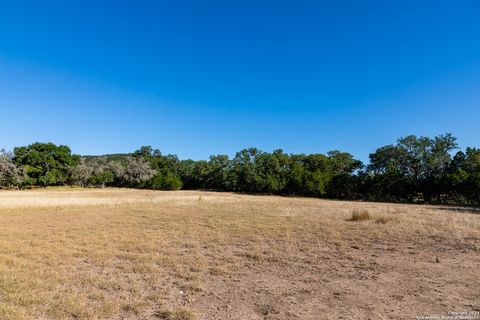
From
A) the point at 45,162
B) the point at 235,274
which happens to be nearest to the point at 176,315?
the point at 235,274

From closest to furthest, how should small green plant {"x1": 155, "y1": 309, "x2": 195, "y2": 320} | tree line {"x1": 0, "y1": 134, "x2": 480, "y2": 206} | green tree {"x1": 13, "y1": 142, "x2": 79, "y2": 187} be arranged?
1. small green plant {"x1": 155, "y1": 309, "x2": 195, "y2": 320}
2. tree line {"x1": 0, "y1": 134, "x2": 480, "y2": 206}
3. green tree {"x1": 13, "y1": 142, "x2": 79, "y2": 187}

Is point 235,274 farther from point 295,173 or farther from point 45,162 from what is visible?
point 45,162

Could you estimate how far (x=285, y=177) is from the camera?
A: 209ft

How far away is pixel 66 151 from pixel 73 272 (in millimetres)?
76730

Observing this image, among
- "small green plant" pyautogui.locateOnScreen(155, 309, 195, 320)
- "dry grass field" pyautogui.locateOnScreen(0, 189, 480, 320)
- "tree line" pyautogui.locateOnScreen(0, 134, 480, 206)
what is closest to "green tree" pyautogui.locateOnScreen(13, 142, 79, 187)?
"tree line" pyautogui.locateOnScreen(0, 134, 480, 206)

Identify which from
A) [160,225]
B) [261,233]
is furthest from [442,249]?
[160,225]

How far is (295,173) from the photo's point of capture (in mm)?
59406

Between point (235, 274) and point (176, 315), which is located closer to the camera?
point (176, 315)

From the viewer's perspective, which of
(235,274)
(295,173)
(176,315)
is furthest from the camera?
(295,173)

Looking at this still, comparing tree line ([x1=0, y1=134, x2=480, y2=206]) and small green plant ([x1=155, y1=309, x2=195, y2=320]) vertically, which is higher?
tree line ([x1=0, y1=134, x2=480, y2=206])

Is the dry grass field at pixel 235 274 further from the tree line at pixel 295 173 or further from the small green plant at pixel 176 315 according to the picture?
the tree line at pixel 295 173

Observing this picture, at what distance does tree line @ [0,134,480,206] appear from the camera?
4484 centimetres

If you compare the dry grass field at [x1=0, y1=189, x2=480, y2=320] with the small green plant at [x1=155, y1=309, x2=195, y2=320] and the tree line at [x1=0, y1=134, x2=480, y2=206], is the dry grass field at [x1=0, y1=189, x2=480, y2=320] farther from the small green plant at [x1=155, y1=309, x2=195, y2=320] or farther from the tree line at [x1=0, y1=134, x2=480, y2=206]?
the tree line at [x1=0, y1=134, x2=480, y2=206]

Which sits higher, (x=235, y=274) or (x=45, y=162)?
(x=45, y=162)
